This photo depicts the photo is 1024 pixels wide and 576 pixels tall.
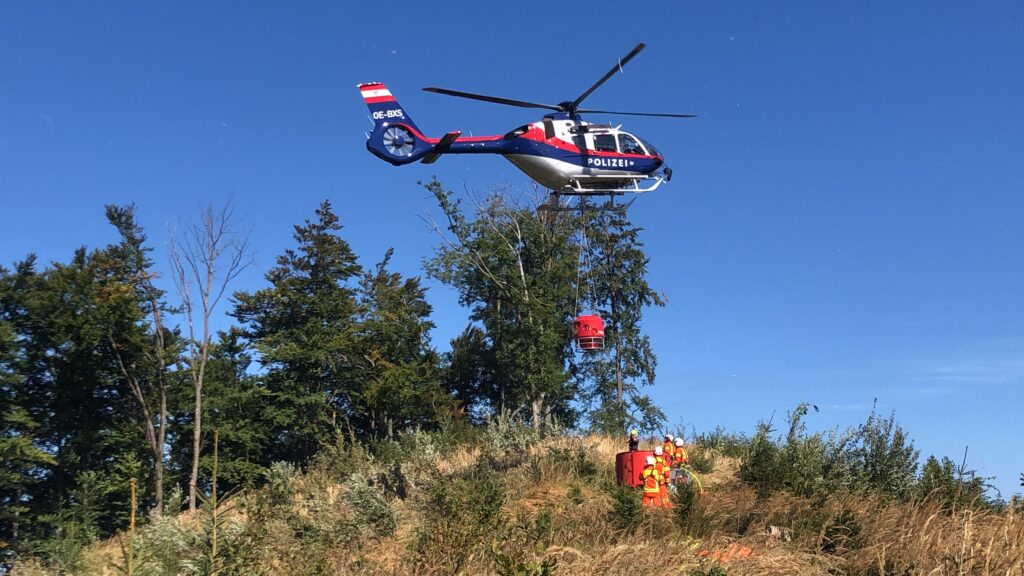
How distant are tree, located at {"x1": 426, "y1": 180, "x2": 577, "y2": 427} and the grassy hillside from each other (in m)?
25.9

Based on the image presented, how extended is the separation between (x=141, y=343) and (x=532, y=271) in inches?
806

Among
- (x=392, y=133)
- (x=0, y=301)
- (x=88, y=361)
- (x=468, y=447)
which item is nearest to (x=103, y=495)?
(x=88, y=361)

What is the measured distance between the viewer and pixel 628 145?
18.0 m

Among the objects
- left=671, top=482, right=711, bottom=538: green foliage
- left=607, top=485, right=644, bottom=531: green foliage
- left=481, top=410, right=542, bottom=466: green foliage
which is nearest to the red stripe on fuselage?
left=481, top=410, right=542, bottom=466: green foliage

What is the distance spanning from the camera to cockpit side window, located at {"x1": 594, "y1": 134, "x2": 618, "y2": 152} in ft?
58.3

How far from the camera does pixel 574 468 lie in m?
14.1

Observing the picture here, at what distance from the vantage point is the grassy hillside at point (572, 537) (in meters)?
5.88

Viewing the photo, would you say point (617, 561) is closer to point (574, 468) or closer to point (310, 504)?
point (310, 504)

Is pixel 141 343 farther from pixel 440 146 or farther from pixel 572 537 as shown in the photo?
pixel 572 537

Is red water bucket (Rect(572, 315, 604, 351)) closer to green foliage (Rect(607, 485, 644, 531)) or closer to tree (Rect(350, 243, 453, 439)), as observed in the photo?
green foliage (Rect(607, 485, 644, 531))

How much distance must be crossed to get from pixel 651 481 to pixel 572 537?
4.29 metres

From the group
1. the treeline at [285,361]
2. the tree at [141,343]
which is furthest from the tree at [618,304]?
the tree at [141,343]

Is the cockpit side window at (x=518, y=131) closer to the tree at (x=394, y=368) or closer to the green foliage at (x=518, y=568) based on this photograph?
the green foliage at (x=518, y=568)

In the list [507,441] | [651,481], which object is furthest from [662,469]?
[507,441]
